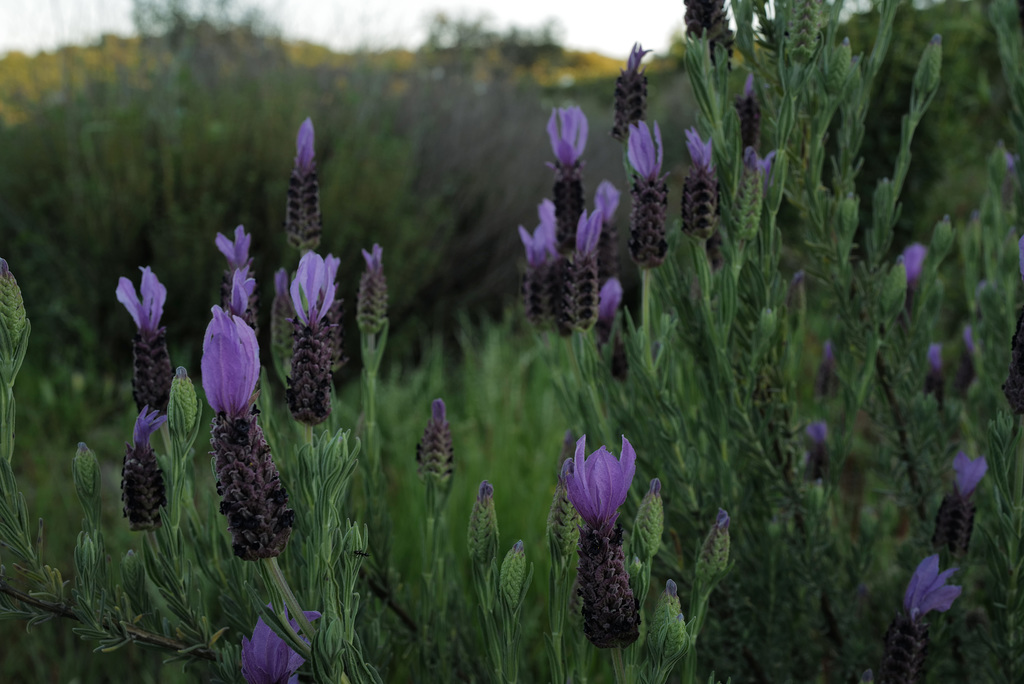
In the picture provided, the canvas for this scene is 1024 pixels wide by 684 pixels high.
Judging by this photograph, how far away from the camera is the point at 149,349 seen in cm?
100

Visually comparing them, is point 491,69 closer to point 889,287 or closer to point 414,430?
point 414,430

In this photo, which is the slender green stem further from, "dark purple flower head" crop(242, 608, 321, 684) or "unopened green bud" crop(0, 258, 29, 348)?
"unopened green bud" crop(0, 258, 29, 348)

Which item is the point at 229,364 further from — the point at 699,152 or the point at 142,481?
the point at 699,152

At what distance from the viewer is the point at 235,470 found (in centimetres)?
72

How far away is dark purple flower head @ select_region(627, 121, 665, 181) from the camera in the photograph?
112 centimetres

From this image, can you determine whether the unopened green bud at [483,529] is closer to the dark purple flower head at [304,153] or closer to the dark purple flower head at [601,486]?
the dark purple flower head at [601,486]

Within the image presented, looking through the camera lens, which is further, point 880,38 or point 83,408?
point 83,408

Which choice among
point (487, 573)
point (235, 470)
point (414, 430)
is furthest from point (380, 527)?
point (414, 430)

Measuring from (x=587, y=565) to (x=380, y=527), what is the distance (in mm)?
620

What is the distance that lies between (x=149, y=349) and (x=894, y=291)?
1103 millimetres

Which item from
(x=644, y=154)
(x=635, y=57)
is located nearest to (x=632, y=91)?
(x=635, y=57)

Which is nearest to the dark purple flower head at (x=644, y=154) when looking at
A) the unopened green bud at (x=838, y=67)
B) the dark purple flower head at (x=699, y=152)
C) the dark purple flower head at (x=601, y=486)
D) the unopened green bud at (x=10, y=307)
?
the dark purple flower head at (x=699, y=152)

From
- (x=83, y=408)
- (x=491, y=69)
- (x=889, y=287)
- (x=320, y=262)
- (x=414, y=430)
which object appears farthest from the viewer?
(x=491, y=69)

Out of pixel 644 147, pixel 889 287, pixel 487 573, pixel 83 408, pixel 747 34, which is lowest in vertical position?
pixel 83 408
